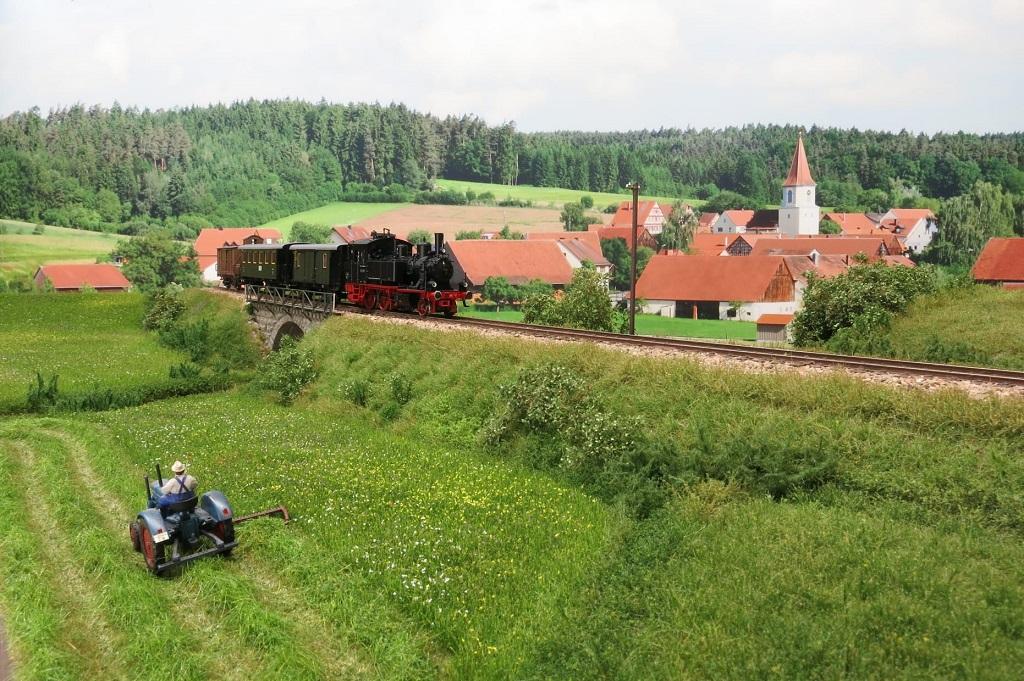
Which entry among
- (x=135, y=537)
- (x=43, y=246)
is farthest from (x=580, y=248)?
(x=43, y=246)

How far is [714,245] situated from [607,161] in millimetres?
47777

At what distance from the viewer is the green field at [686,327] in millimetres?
51719

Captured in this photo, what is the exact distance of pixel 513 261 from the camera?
62500 millimetres

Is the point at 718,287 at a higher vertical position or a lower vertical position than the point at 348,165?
lower

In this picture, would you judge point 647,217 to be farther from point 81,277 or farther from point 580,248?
point 81,277

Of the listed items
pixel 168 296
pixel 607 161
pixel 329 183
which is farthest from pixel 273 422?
pixel 607 161

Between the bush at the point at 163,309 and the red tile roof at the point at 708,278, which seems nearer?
the bush at the point at 163,309

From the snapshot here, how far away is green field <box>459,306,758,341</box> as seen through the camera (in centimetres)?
5172

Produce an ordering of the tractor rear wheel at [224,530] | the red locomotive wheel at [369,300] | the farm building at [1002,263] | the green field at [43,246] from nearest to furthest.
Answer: the tractor rear wheel at [224,530], the red locomotive wheel at [369,300], the farm building at [1002,263], the green field at [43,246]

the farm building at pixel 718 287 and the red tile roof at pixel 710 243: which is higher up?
the red tile roof at pixel 710 243

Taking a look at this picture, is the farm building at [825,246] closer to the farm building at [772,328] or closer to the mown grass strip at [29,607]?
the farm building at [772,328]

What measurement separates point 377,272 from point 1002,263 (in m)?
42.4

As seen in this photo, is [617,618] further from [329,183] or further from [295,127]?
[295,127]

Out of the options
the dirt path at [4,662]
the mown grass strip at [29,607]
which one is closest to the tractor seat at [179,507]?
the mown grass strip at [29,607]
